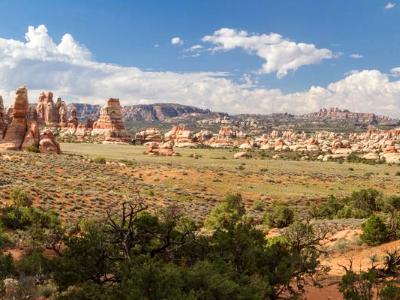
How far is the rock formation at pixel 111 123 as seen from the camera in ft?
A: 481

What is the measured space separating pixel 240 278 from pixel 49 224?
1488 cm

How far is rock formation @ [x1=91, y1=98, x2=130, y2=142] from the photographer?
14655cm

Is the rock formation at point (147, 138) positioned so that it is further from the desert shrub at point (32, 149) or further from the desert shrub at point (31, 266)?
the desert shrub at point (31, 266)

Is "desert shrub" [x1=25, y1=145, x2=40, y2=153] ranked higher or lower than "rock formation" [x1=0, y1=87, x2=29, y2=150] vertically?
lower

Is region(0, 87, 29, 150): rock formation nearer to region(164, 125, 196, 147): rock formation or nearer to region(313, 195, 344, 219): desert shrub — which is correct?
region(313, 195, 344, 219): desert shrub

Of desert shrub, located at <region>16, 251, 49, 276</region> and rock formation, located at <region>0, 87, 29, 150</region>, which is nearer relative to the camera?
desert shrub, located at <region>16, 251, 49, 276</region>

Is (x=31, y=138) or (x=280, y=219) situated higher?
(x=31, y=138)

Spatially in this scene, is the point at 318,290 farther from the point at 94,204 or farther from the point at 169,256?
the point at 94,204

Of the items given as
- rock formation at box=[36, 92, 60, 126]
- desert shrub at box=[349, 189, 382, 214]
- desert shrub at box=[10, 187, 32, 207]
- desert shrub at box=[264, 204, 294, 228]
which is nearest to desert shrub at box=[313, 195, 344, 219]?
desert shrub at box=[349, 189, 382, 214]

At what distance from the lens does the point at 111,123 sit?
14988cm

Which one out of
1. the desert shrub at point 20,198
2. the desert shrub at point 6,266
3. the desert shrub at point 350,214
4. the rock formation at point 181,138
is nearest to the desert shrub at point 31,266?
the desert shrub at point 6,266

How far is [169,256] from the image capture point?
41.4 ft

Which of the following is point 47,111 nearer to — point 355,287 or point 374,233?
point 374,233

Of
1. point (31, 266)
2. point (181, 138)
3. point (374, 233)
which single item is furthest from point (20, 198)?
point (181, 138)
